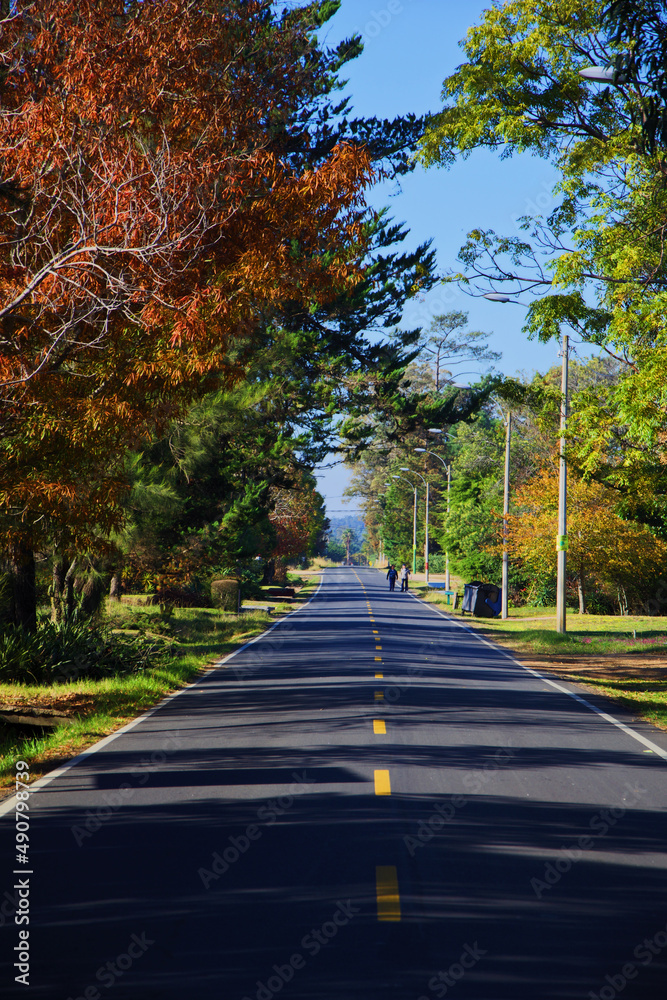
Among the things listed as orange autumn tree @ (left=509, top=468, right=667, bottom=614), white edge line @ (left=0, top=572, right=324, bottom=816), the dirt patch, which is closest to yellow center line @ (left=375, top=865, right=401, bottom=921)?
white edge line @ (left=0, top=572, right=324, bottom=816)

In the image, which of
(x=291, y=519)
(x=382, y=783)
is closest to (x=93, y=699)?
(x=382, y=783)

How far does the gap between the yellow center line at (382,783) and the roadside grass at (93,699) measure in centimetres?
323

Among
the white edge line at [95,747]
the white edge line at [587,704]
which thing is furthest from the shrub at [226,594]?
the white edge line at [95,747]

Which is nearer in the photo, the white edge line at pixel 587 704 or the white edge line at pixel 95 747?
the white edge line at pixel 95 747

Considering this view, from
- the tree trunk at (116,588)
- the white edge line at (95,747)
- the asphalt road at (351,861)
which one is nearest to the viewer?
the asphalt road at (351,861)

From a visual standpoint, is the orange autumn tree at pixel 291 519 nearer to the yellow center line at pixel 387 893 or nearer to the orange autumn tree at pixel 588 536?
the orange autumn tree at pixel 588 536

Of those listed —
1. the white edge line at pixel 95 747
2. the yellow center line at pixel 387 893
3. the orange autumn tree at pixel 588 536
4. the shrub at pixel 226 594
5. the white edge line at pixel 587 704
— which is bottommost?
the white edge line at pixel 95 747

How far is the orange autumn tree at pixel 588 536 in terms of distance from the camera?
3728cm

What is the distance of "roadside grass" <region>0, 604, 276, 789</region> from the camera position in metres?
11.2

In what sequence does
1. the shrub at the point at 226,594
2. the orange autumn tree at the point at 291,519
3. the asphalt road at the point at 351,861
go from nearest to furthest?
the asphalt road at the point at 351,861 → the shrub at the point at 226,594 → the orange autumn tree at the point at 291,519

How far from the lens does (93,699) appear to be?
15.1 meters

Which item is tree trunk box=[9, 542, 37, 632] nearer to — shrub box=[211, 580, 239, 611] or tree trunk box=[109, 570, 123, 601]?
tree trunk box=[109, 570, 123, 601]

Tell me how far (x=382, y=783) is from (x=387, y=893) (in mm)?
3156

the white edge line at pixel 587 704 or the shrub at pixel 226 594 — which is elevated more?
the shrub at pixel 226 594
